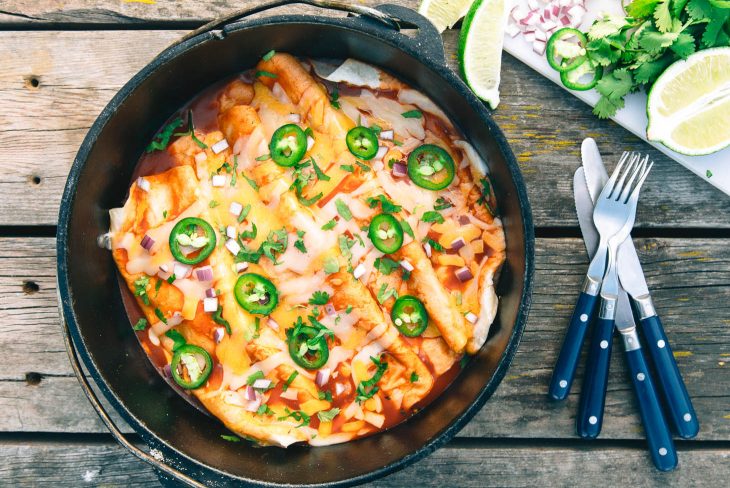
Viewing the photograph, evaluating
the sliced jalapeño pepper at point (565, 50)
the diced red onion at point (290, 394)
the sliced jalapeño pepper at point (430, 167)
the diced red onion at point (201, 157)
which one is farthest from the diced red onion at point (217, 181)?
the sliced jalapeño pepper at point (565, 50)

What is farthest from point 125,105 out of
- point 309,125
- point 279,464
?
point 279,464

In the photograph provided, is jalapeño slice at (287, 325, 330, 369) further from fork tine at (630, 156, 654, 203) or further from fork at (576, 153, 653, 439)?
fork tine at (630, 156, 654, 203)

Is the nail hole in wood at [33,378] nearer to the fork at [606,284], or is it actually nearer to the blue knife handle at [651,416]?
the fork at [606,284]

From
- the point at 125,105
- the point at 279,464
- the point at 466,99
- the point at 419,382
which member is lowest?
the point at 279,464

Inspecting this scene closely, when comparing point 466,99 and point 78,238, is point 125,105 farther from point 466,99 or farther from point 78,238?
point 466,99

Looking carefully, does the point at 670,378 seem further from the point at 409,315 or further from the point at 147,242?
the point at 147,242

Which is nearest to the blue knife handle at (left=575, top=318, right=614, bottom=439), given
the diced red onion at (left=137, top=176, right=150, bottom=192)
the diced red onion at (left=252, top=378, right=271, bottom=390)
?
the diced red onion at (left=252, top=378, right=271, bottom=390)

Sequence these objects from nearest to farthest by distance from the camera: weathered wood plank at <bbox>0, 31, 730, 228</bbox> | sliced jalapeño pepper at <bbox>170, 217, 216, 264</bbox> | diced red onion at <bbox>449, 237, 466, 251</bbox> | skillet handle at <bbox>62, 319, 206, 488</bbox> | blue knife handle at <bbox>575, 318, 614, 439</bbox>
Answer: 1. skillet handle at <bbox>62, 319, 206, 488</bbox>
2. sliced jalapeño pepper at <bbox>170, 217, 216, 264</bbox>
3. diced red onion at <bbox>449, 237, 466, 251</bbox>
4. blue knife handle at <bbox>575, 318, 614, 439</bbox>
5. weathered wood plank at <bbox>0, 31, 730, 228</bbox>

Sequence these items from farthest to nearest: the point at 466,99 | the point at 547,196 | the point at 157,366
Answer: the point at 547,196, the point at 157,366, the point at 466,99
